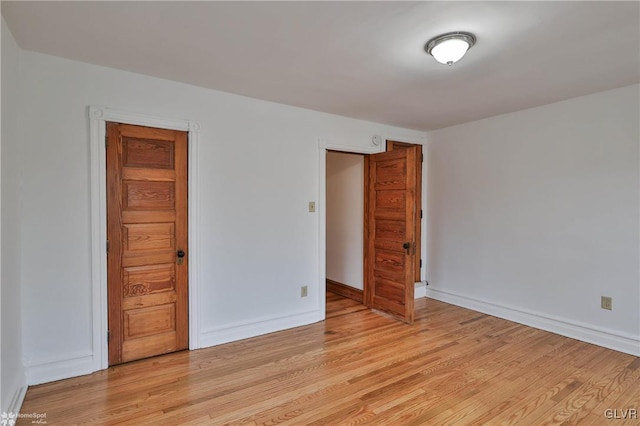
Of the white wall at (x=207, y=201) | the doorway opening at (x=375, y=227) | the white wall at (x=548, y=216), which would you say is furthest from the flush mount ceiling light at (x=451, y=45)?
the white wall at (x=548, y=216)

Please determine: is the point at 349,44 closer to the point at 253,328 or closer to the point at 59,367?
the point at 253,328

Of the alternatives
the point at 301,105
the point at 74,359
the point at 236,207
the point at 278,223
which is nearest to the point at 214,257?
the point at 236,207

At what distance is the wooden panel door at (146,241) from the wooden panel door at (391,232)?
223 centimetres

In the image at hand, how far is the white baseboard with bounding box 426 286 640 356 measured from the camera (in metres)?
3.05

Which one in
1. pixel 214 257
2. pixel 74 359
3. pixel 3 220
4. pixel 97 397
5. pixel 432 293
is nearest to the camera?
pixel 3 220

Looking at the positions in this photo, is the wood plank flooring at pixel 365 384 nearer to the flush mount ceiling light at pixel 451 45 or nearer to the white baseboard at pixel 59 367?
the white baseboard at pixel 59 367

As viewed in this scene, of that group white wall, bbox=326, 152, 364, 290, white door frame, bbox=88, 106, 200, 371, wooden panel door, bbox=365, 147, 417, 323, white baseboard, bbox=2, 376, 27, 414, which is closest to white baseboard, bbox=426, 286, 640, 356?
wooden panel door, bbox=365, 147, 417, 323

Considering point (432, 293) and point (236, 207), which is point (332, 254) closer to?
point (432, 293)

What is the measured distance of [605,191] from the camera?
3.17 m

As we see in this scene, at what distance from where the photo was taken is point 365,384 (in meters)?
2.48

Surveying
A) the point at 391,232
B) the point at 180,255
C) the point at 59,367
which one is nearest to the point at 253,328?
the point at 180,255

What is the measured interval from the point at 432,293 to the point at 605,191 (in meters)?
2.38

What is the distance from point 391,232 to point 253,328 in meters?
1.86

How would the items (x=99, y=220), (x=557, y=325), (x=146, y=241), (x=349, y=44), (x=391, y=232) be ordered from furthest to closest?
(x=391, y=232)
(x=557, y=325)
(x=146, y=241)
(x=99, y=220)
(x=349, y=44)
